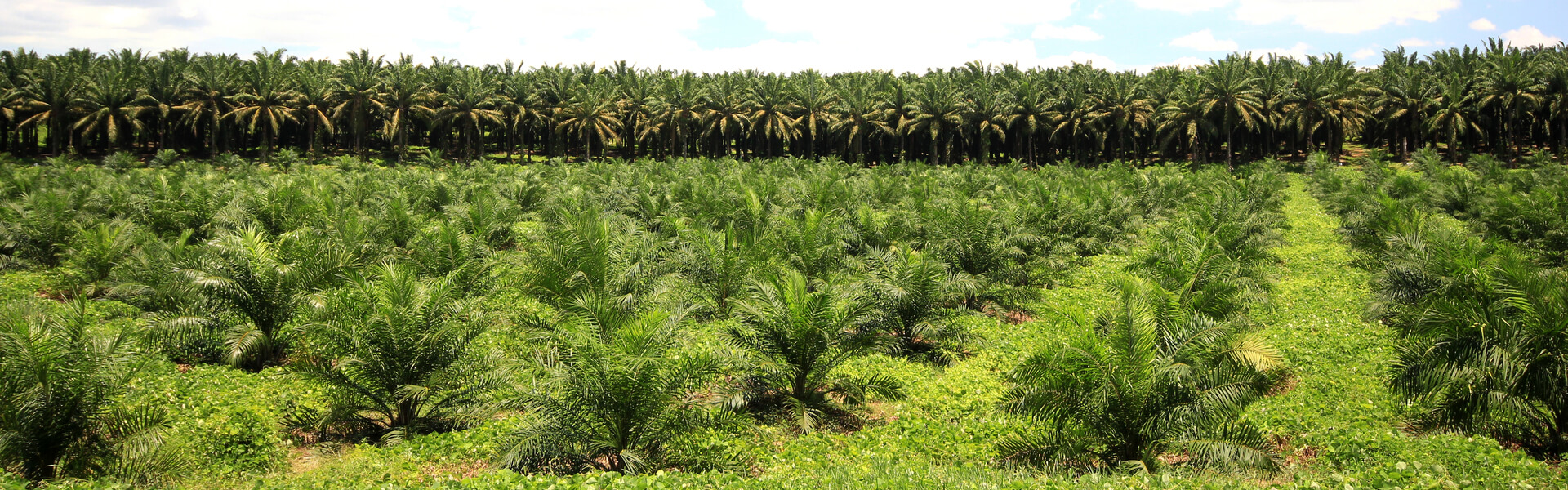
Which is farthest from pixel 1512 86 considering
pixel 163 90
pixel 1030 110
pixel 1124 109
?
pixel 163 90

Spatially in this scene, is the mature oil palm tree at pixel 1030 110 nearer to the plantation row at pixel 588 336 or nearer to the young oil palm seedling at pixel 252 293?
the plantation row at pixel 588 336

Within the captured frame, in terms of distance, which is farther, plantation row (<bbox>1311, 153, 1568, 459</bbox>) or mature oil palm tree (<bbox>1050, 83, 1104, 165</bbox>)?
mature oil palm tree (<bbox>1050, 83, 1104, 165</bbox>)

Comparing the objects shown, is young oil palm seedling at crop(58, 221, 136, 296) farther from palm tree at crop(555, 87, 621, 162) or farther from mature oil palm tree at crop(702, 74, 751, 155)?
mature oil palm tree at crop(702, 74, 751, 155)

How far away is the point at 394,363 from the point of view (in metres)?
9.82

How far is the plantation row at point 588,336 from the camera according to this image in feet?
27.9

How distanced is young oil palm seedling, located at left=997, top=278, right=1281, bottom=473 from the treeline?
44483 mm

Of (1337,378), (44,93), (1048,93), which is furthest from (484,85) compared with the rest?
(1337,378)

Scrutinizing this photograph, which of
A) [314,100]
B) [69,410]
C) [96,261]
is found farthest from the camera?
[314,100]

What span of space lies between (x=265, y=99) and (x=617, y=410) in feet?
169

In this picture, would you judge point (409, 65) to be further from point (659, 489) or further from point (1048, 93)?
point (659, 489)

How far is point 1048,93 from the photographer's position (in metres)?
56.0

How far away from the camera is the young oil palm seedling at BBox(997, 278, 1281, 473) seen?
8.45 metres

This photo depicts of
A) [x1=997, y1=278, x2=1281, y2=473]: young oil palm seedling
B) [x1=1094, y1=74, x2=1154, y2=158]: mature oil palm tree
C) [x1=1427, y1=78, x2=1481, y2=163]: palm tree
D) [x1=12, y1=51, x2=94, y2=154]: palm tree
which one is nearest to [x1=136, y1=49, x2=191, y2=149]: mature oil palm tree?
[x1=12, y1=51, x2=94, y2=154]: palm tree

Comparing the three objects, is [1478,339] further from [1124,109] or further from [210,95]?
[210,95]
